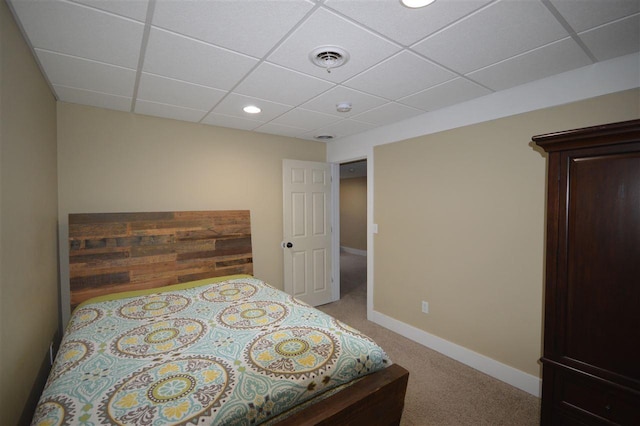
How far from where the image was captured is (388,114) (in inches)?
115

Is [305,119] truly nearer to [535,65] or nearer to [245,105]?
[245,105]

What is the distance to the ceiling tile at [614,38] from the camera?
1484 mm

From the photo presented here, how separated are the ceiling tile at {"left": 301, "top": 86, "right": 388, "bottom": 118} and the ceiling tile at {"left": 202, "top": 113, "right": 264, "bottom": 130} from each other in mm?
836

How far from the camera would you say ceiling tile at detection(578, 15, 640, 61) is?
1.48m

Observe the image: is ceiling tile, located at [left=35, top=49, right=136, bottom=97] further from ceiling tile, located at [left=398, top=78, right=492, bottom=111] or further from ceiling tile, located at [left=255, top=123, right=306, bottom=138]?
ceiling tile, located at [left=398, top=78, right=492, bottom=111]

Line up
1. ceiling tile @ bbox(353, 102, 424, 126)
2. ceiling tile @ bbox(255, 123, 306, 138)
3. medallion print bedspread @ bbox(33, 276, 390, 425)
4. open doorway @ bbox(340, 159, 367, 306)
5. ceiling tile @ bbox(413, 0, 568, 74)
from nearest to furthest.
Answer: medallion print bedspread @ bbox(33, 276, 390, 425), ceiling tile @ bbox(413, 0, 568, 74), ceiling tile @ bbox(353, 102, 424, 126), ceiling tile @ bbox(255, 123, 306, 138), open doorway @ bbox(340, 159, 367, 306)

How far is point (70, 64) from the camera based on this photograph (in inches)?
72.8

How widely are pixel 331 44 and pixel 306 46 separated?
144 mm

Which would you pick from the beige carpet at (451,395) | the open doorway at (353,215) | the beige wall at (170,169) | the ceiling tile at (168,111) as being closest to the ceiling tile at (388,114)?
the beige wall at (170,169)

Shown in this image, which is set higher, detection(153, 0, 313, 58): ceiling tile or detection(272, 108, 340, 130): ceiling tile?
detection(272, 108, 340, 130): ceiling tile

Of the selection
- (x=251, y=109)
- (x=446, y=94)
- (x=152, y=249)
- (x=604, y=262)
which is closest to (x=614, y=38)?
(x=446, y=94)

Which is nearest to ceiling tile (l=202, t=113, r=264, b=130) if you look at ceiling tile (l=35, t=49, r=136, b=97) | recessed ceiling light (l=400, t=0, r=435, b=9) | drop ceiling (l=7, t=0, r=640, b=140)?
drop ceiling (l=7, t=0, r=640, b=140)

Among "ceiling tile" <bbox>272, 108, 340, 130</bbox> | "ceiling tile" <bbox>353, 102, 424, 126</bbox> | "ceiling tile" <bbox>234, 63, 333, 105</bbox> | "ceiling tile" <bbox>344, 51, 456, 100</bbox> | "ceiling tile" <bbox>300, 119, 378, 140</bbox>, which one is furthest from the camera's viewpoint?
"ceiling tile" <bbox>300, 119, 378, 140</bbox>

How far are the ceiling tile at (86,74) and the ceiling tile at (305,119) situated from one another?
136 centimetres
